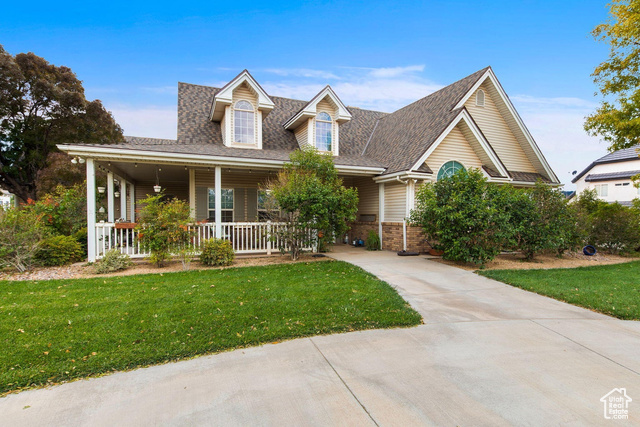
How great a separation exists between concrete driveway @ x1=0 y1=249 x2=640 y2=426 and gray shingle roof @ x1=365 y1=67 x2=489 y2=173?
7.89 meters

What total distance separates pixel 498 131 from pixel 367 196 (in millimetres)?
6658

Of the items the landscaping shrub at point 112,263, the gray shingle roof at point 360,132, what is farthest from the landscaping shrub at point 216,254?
the gray shingle roof at point 360,132

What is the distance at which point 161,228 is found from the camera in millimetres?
8562

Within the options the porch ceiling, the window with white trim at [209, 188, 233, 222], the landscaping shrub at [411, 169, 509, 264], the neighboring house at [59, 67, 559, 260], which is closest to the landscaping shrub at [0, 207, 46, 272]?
the neighboring house at [59, 67, 559, 260]

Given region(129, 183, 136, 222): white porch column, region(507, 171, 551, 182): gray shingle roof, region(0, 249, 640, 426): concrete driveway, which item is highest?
region(507, 171, 551, 182): gray shingle roof

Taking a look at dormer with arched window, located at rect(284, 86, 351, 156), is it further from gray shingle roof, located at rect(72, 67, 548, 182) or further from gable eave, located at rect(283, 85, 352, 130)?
gray shingle roof, located at rect(72, 67, 548, 182)

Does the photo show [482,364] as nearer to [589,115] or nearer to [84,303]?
[84,303]

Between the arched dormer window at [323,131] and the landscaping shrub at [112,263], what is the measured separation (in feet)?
27.5

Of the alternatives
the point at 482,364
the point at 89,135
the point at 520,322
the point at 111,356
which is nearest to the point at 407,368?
the point at 482,364

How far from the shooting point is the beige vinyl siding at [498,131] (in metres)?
13.9

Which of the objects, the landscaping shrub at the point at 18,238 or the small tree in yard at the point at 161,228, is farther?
the small tree in yard at the point at 161,228

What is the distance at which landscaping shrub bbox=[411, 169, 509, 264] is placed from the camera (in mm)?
8898

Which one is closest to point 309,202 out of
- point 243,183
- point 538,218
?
point 243,183

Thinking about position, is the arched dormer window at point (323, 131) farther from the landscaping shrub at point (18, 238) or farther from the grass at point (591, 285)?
the landscaping shrub at point (18, 238)
